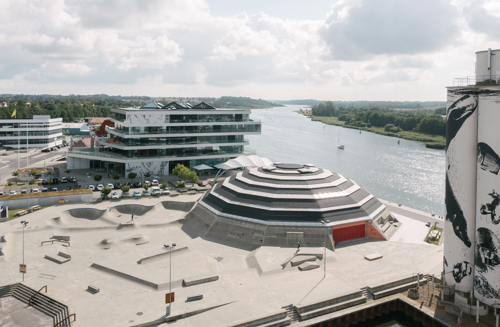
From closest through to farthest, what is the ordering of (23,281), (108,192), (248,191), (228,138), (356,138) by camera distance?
(23,281) < (248,191) < (108,192) < (228,138) < (356,138)

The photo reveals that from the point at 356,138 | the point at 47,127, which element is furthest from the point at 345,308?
the point at 356,138

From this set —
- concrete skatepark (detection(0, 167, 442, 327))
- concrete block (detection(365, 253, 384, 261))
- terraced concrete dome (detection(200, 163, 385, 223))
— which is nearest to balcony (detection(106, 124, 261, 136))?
concrete skatepark (detection(0, 167, 442, 327))

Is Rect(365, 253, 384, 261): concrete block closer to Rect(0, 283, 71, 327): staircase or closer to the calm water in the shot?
Rect(0, 283, 71, 327): staircase

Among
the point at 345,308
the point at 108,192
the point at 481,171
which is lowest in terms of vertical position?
the point at 345,308

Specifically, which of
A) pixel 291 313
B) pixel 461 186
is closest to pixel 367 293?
pixel 291 313

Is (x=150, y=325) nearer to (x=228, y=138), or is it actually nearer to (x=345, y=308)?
(x=345, y=308)

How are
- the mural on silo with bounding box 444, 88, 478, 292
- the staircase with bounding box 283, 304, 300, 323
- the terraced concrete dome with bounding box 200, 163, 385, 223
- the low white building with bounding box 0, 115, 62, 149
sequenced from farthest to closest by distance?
the low white building with bounding box 0, 115, 62, 149
the terraced concrete dome with bounding box 200, 163, 385, 223
the mural on silo with bounding box 444, 88, 478, 292
the staircase with bounding box 283, 304, 300, 323

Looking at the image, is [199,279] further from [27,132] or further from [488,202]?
[27,132]

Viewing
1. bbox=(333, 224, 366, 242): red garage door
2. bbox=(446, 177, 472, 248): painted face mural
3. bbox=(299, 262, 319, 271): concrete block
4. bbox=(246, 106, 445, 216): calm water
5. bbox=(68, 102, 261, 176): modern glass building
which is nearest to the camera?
bbox=(446, 177, 472, 248): painted face mural
